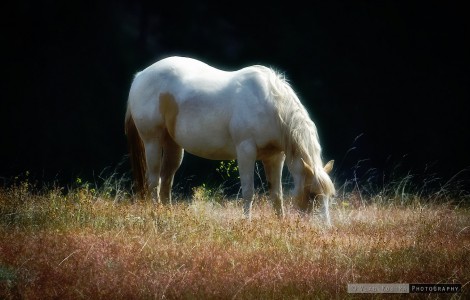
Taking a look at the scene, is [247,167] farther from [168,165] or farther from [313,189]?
[168,165]

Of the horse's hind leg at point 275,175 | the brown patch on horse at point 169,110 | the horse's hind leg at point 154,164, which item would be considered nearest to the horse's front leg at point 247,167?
the horse's hind leg at point 275,175

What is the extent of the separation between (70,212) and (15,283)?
2507 millimetres

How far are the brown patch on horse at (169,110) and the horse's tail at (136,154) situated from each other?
0.70 metres

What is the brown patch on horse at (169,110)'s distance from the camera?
30.9ft

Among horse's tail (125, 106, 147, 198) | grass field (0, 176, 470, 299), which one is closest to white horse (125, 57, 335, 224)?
horse's tail (125, 106, 147, 198)

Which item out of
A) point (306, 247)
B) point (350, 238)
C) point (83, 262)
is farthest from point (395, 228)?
point (83, 262)

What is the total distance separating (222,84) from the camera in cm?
904

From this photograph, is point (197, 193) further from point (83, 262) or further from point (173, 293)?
point (173, 293)

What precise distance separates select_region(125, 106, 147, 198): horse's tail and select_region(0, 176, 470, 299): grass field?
3.57 feet

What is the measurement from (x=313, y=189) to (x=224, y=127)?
1512 mm

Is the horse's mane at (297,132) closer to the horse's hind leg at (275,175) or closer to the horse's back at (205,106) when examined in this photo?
the horse's back at (205,106)

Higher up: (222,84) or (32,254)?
(222,84)

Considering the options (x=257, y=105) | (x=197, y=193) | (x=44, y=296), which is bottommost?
(x=197, y=193)

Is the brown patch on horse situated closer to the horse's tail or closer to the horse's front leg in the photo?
the horse's tail
